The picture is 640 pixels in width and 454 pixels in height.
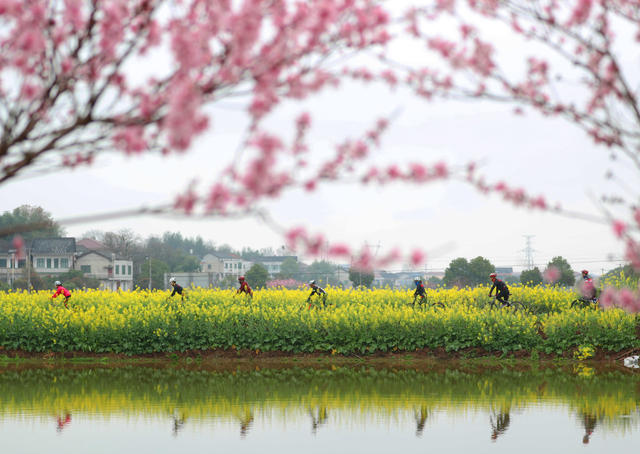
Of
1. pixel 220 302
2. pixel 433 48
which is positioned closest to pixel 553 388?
pixel 433 48

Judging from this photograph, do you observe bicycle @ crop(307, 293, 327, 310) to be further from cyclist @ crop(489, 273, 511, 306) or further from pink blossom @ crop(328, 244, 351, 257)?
pink blossom @ crop(328, 244, 351, 257)

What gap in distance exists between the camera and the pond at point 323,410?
10062 millimetres

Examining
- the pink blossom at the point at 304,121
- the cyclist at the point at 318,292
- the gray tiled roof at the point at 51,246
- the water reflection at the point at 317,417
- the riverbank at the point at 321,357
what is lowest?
A: the riverbank at the point at 321,357

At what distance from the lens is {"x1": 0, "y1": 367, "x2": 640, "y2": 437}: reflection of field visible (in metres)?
12.3

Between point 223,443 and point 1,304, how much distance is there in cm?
1665

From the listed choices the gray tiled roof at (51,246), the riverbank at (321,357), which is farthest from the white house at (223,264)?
the riverbank at (321,357)

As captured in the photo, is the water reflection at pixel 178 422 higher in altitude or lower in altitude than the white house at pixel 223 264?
lower

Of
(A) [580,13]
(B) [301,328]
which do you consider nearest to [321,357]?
(B) [301,328]

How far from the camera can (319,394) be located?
47.6 feet

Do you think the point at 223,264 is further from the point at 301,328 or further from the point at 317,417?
the point at 317,417

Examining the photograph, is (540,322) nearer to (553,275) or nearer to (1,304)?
(553,275)

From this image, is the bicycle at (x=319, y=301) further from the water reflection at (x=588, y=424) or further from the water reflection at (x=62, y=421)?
the water reflection at (x=588, y=424)

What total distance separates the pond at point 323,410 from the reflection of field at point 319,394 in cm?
2

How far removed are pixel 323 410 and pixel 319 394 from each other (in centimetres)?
187
